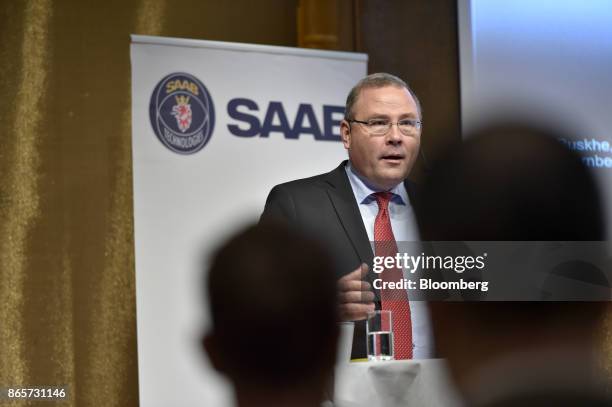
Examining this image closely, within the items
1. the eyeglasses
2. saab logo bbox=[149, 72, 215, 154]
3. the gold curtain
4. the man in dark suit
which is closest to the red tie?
the man in dark suit

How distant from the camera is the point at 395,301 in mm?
1022

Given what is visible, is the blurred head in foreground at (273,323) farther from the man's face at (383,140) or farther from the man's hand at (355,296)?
the man's face at (383,140)

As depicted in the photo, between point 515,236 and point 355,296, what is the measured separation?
0.23 meters

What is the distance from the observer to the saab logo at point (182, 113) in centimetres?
263

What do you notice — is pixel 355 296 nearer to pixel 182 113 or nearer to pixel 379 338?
pixel 379 338

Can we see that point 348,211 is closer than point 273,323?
No

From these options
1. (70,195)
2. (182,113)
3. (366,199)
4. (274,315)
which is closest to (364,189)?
(366,199)

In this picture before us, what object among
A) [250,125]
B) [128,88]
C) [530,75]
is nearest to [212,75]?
[250,125]

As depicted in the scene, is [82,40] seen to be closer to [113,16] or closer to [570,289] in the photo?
[113,16]

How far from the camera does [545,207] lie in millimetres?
1024

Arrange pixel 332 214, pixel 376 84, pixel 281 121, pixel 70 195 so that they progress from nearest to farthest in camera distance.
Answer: pixel 332 214
pixel 376 84
pixel 281 121
pixel 70 195

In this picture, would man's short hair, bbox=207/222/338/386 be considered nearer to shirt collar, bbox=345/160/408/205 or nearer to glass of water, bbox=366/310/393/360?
glass of water, bbox=366/310/393/360

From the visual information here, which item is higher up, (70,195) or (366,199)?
(70,195)

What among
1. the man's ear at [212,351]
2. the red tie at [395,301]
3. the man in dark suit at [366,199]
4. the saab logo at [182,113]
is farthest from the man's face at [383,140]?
the saab logo at [182,113]
